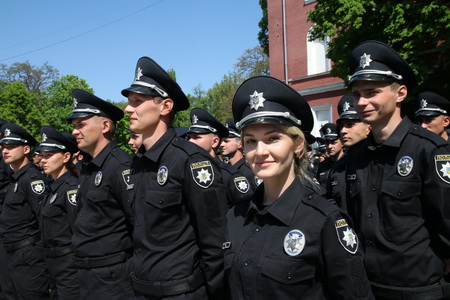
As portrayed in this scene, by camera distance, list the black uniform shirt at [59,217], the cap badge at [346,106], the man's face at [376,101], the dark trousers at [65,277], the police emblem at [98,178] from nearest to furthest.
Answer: the man's face at [376,101]
the police emblem at [98,178]
the dark trousers at [65,277]
the black uniform shirt at [59,217]
the cap badge at [346,106]

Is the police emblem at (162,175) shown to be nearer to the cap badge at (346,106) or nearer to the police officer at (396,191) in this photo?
the police officer at (396,191)

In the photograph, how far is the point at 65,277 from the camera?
15.4 feet

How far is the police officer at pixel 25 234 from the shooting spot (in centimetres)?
554

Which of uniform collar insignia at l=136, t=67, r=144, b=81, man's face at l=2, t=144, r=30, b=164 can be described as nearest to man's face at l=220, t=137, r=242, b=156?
man's face at l=2, t=144, r=30, b=164

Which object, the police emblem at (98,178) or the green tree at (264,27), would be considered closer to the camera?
the police emblem at (98,178)

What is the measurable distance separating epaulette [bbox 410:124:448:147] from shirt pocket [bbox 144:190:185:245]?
1.84 m

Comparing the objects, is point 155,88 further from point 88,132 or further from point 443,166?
point 443,166

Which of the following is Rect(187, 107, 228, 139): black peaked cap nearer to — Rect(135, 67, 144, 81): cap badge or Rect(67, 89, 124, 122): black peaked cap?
Rect(67, 89, 124, 122): black peaked cap

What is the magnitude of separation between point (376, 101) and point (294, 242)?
149cm

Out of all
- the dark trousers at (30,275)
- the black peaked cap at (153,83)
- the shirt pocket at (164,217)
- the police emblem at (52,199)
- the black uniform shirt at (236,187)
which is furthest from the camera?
the dark trousers at (30,275)

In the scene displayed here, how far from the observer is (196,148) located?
337 cm

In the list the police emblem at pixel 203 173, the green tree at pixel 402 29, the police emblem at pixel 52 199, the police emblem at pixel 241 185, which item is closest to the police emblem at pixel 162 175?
the police emblem at pixel 203 173

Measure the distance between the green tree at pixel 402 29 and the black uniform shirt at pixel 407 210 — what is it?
1130cm

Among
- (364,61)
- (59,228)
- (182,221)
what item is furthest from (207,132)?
(364,61)
